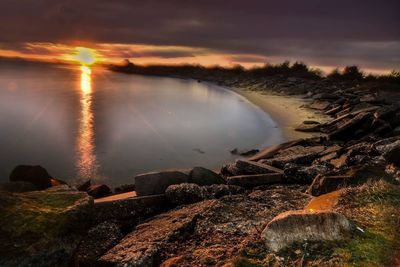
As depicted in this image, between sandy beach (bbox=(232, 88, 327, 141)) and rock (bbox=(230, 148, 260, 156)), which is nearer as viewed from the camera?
rock (bbox=(230, 148, 260, 156))

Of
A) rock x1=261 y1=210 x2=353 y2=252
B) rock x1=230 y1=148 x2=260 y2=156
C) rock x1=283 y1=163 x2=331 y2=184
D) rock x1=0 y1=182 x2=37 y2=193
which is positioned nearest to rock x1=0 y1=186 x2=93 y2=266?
rock x1=0 y1=182 x2=37 y2=193

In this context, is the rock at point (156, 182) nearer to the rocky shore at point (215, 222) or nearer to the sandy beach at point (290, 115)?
the rocky shore at point (215, 222)

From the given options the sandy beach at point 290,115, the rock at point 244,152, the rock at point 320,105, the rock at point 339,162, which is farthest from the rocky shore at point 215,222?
the rock at point 320,105

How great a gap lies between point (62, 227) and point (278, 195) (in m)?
4.35

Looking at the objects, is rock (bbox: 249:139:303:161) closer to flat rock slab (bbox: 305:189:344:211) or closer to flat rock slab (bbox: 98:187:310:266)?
flat rock slab (bbox: 98:187:310:266)

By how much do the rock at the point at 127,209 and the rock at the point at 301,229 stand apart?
9.33ft

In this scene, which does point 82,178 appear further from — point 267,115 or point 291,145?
point 267,115

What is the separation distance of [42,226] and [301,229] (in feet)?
11.5

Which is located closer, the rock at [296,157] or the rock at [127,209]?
the rock at [127,209]

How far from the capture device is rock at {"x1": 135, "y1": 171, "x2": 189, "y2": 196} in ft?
28.0

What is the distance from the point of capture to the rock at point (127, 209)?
691 centimetres

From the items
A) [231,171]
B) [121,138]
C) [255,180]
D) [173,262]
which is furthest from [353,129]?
[173,262]

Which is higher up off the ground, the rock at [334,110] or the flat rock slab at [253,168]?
the flat rock slab at [253,168]

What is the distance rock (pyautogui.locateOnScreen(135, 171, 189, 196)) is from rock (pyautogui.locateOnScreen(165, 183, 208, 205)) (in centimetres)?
85
